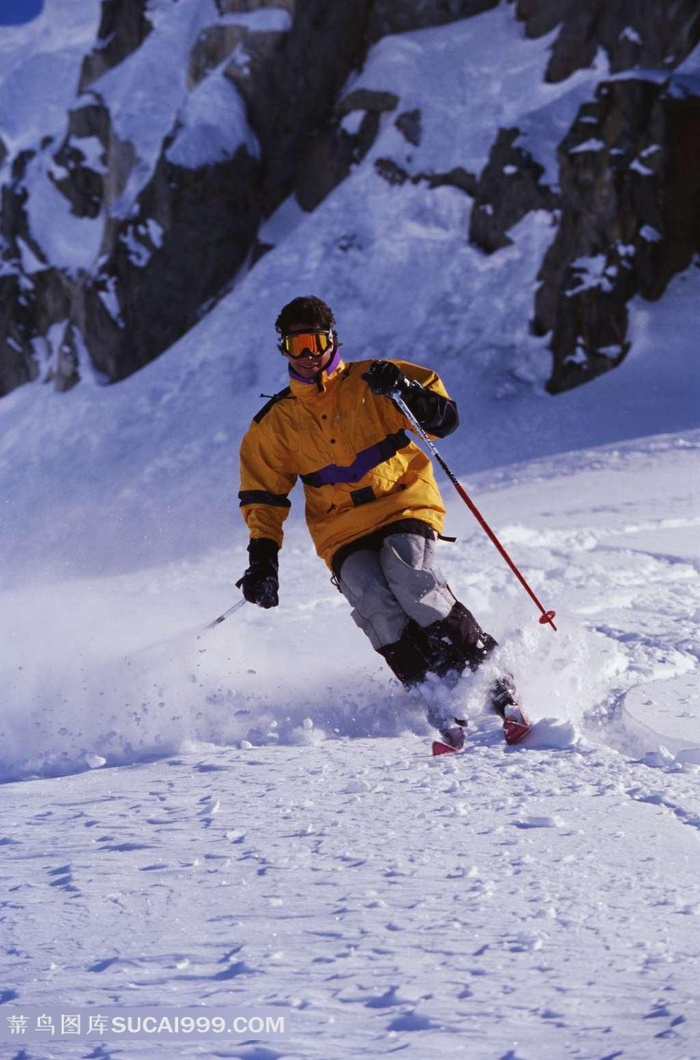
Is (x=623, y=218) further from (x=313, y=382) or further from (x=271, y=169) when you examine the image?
(x=313, y=382)

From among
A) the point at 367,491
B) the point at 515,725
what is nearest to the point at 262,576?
the point at 367,491

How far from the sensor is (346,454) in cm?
440

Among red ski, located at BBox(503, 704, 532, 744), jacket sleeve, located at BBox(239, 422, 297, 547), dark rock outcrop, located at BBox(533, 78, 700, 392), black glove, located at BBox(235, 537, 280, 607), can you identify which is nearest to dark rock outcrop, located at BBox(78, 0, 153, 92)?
dark rock outcrop, located at BBox(533, 78, 700, 392)

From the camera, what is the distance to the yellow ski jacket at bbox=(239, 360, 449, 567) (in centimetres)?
440

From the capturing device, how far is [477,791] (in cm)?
328

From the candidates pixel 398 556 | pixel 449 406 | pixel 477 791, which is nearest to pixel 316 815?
pixel 477 791

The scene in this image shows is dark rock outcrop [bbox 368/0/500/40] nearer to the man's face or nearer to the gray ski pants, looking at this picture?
the man's face

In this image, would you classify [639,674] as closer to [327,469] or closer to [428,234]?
[327,469]

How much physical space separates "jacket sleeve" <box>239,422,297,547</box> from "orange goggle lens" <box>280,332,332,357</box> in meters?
0.43

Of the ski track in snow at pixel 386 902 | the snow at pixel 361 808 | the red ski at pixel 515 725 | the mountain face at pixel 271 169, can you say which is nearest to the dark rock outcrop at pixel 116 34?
the mountain face at pixel 271 169

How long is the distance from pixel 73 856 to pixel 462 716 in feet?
5.70

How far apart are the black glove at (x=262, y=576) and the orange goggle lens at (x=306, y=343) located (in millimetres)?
881

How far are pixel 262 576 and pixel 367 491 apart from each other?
603 millimetres

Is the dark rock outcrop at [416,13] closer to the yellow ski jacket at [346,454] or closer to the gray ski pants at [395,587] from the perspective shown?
the yellow ski jacket at [346,454]
